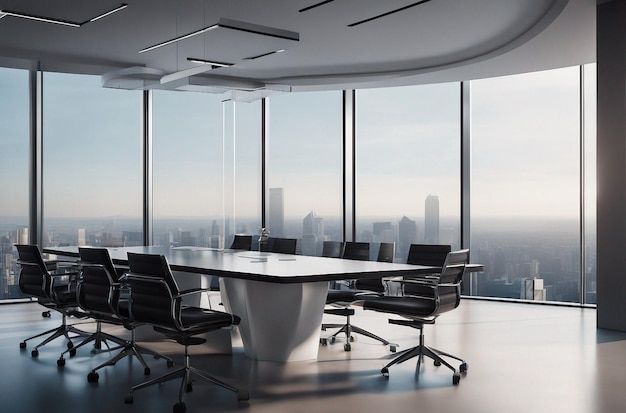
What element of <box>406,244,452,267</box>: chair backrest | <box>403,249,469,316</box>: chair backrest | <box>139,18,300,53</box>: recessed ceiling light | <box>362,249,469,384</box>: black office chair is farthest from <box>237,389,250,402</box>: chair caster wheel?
<box>139,18,300,53</box>: recessed ceiling light

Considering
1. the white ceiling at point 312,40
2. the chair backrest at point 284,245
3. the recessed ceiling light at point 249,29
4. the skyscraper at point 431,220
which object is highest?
the white ceiling at point 312,40

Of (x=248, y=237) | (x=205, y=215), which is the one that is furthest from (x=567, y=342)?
(x=205, y=215)

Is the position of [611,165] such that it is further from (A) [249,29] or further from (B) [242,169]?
(B) [242,169]

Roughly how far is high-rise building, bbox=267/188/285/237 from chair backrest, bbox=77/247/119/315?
599cm

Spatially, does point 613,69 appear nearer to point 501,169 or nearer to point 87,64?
point 501,169

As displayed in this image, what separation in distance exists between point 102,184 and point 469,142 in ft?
17.3

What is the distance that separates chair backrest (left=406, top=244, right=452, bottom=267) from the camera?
6.22 metres

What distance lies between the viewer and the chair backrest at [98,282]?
16.6 ft

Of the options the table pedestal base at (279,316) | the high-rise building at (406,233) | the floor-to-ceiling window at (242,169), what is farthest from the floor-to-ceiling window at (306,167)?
the table pedestal base at (279,316)

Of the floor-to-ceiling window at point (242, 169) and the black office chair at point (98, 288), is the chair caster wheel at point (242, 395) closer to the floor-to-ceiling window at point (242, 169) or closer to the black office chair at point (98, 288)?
the black office chair at point (98, 288)

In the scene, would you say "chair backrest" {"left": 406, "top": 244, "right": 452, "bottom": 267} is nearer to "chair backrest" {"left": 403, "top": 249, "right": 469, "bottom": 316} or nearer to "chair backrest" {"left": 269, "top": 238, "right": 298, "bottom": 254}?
"chair backrest" {"left": 403, "top": 249, "right": 469, "bottom": 316}

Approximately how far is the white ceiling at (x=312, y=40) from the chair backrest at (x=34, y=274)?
1.98 metres

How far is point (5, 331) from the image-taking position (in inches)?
278

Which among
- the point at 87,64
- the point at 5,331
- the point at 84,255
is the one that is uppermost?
the point at 87,64
